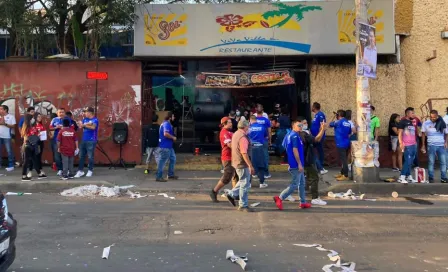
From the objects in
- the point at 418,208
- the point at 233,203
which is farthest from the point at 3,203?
the point at 418,208

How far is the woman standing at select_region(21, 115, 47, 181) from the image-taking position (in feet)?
37.4

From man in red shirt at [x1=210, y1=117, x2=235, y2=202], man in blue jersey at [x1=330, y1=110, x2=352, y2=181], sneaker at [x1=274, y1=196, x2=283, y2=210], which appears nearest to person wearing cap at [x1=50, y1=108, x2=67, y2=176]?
man in red shirt at [x1=210, y1=117, x2=235, y2=202]

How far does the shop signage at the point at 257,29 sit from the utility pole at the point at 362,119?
7.92 feet

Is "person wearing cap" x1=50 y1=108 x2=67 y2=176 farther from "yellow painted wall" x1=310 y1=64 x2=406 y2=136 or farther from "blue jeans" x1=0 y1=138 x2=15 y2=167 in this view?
"yellow painted wall" x1=310 y1=64 x2=406 y2=136

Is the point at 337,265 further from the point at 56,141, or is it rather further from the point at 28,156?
the point at 56,141

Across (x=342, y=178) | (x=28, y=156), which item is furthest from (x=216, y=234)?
(x=28, y=156)

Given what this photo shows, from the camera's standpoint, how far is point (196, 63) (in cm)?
1423

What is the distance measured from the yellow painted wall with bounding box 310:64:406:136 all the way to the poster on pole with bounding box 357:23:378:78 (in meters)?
2.59

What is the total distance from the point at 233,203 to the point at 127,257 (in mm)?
3487

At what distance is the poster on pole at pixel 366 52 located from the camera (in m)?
10.9

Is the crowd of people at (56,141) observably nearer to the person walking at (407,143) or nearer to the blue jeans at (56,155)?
the blue jeans at (56,155)

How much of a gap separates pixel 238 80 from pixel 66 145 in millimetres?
5411

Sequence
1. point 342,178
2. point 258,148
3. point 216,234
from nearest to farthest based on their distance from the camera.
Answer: point 216,234 → point 258,148 → point 342,178

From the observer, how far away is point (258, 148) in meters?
10.9
